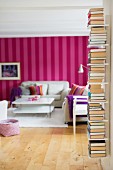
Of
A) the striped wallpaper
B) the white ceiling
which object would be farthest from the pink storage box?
the striped wallpaper

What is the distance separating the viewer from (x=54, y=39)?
10.2m

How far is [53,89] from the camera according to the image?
384 inches

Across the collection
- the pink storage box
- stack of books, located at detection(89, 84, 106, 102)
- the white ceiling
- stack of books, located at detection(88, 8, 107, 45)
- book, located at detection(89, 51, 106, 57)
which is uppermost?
the white ceiling

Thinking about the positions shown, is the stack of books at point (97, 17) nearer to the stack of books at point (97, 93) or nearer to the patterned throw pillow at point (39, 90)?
the stack of books at point (97, 93)

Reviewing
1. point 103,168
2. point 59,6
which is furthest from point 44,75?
point 103,168

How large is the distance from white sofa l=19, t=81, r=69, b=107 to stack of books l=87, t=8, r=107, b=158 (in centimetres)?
590

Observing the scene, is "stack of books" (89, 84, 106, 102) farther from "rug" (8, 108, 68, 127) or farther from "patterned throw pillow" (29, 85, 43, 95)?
"patterned throw pillow" (29, 85, 43, 95)

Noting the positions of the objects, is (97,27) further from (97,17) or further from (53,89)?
(53,89)

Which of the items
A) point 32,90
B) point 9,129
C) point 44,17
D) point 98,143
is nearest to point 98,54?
point 98,143

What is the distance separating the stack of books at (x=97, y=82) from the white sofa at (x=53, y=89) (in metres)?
5.90

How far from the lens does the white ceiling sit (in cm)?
556

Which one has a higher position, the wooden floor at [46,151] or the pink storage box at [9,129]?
the pink storage box at [9,129]

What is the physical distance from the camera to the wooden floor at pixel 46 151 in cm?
394

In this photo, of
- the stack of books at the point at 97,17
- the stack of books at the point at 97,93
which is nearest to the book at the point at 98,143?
the stack of books at the point at 97,93
